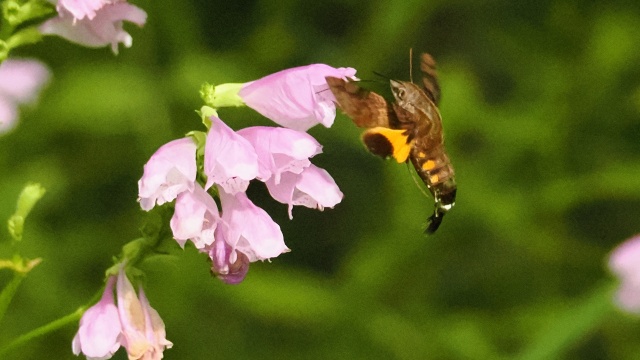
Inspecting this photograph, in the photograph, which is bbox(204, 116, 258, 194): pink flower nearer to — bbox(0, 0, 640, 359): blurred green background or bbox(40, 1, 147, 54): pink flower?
bbox(40, 1, 147, 54): pink flower

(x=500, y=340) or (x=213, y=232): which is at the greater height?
(x=213, y=232)

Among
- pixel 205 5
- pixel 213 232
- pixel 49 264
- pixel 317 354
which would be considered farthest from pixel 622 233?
pixel 213 232

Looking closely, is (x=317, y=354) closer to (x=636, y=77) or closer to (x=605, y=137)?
(x=605, y=137)

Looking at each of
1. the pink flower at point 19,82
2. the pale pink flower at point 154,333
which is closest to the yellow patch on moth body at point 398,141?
the pale pink flower at point 154,333

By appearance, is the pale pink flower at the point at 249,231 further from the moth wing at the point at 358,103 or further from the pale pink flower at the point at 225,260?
the moth wing at the point at 358,103

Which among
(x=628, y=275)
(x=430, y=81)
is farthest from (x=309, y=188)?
(x=628, y=275)

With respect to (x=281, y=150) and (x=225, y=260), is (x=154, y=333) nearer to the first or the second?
(x=225, y=260)
